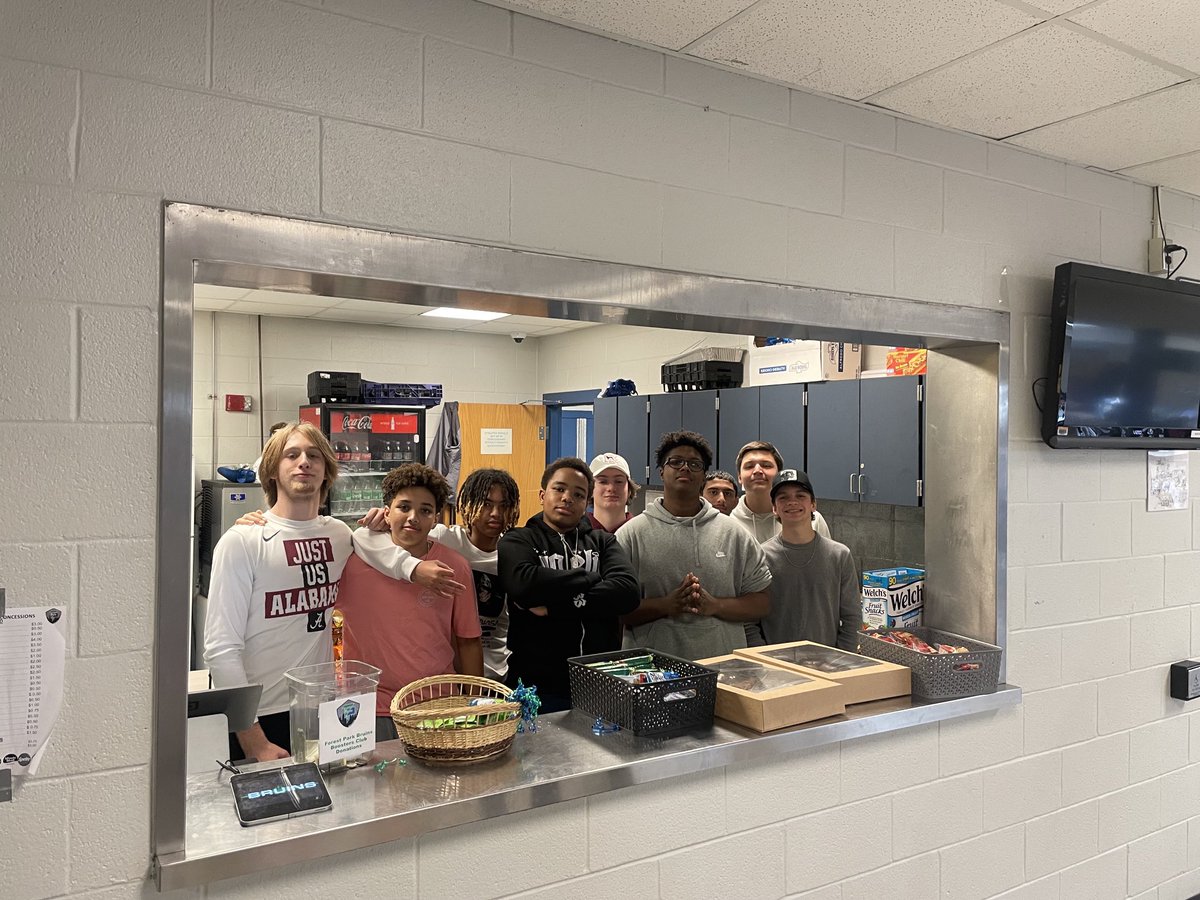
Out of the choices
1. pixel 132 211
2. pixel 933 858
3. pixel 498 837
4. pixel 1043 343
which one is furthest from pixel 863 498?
pixel 132 211

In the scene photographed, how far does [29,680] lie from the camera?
1.42m

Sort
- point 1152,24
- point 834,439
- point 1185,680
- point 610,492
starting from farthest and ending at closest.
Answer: point 834,439 < point 610,492 < point 1185,680 < point 1152,24

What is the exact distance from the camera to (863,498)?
153 inches

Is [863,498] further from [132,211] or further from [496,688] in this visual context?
[132,211]

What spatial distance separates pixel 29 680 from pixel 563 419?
6419 mm

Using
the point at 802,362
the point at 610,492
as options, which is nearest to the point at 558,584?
the point at 610,492

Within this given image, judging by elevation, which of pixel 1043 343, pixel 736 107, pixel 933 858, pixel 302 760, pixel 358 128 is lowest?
pixel 933 858

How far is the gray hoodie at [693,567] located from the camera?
115 inches

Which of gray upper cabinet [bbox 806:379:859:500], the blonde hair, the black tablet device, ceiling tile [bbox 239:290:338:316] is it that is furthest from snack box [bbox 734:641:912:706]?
ceiling tile [bbox 239:290:338:316]

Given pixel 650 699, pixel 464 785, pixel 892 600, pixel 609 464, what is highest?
pixel 609 464

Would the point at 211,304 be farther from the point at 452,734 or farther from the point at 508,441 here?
the point at 452,734

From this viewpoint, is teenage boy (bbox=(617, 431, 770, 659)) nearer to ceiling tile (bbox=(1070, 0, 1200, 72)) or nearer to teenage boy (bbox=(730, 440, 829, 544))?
teenage boy (bbox=(730, 440, 829, 544))

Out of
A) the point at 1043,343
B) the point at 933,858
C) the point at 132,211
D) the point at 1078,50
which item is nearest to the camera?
the point at 132,211

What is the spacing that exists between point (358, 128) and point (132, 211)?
44 centimetres
